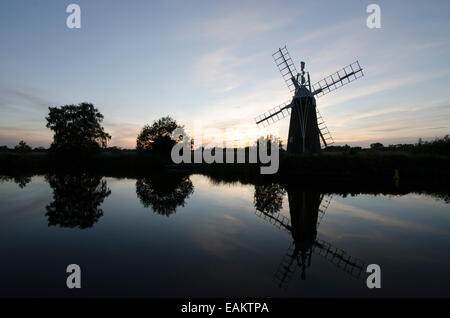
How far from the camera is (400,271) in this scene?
5.83m

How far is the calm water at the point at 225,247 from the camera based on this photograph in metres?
5.13

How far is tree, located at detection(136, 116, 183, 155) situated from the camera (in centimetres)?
3994

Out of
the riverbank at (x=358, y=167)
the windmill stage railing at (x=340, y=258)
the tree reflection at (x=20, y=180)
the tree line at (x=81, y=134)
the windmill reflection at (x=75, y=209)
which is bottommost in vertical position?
the windmill stage railing at (x=340, y=258)

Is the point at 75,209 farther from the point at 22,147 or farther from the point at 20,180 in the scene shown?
the point at 22,147

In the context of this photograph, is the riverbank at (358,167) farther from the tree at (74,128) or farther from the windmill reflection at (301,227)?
the tree at (74,128)

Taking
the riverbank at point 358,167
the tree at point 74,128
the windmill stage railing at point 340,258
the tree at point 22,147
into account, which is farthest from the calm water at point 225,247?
the tree at point 22,147

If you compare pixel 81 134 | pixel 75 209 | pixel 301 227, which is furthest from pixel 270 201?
pixel 81 134

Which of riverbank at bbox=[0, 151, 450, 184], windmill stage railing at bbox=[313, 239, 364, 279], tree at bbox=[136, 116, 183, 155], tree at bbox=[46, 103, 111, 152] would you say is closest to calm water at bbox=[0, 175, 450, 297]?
windmill stage railing at bbox=[313, 239, 364, 279]

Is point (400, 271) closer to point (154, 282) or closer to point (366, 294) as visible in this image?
point (366, 294)

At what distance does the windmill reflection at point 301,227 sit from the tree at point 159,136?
26.2 meters

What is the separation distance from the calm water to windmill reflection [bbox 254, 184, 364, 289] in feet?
0.12
